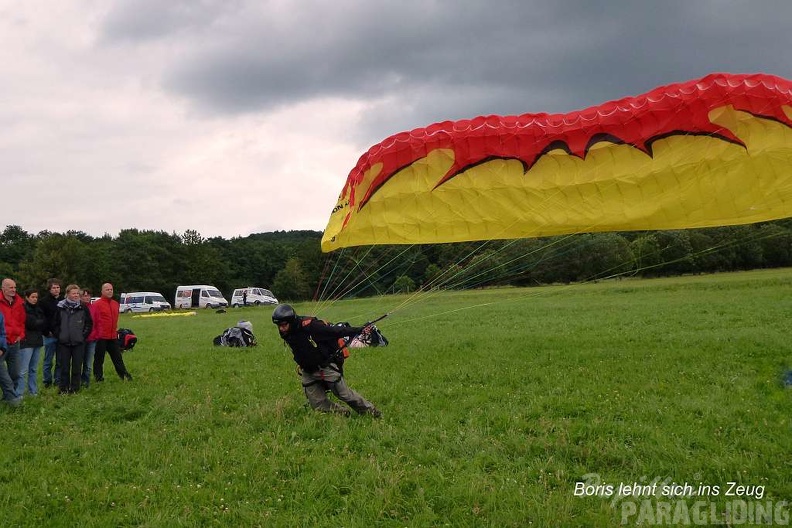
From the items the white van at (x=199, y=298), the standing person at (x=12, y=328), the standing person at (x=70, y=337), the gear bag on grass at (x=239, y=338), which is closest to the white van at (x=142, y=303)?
the white van at (x=199, y=298)

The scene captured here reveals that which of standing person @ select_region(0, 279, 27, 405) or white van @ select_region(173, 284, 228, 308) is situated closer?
standing person @ select_region(0, 279, 27, 405)

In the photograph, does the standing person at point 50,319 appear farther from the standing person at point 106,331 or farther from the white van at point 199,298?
the white van at point 199,298

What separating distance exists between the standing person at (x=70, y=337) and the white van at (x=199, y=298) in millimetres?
35605

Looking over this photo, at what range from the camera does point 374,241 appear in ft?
29.3

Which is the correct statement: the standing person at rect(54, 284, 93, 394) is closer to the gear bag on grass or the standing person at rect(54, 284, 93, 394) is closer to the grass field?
the grass field

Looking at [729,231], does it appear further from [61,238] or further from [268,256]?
[268,256]

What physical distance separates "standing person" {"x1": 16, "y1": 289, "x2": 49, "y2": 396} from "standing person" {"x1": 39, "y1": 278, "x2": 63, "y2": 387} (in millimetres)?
80

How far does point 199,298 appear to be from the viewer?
→ 4469 centimetres

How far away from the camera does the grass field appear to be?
429 cm

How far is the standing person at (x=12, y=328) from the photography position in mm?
7602

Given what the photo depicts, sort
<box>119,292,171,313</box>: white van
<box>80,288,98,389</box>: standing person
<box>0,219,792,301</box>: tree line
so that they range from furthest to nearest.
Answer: <box>119,292,171,313</box>: white van → <box>0,219,792,301</box>: tree line → <box>80,288,98,389</box>: standing person

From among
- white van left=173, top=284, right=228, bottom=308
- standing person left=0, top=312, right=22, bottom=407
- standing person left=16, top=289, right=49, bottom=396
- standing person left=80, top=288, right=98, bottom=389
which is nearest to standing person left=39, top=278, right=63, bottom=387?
standing person left=16, top=289, right=49, bottom=396

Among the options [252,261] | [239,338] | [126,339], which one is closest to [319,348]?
[126,339]

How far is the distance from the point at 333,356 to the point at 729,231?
20.4m
